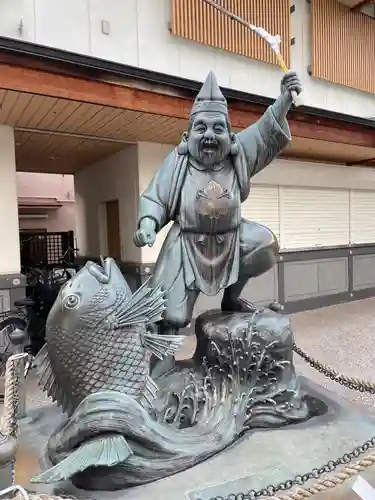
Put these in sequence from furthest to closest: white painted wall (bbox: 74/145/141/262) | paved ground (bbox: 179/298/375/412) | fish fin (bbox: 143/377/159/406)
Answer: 1. white painted wall (bbox: 74/145/141/262)
2. paved ground (bbox: 179/298/375/412)
3. fish fin (bbox: 143/377/159/406)

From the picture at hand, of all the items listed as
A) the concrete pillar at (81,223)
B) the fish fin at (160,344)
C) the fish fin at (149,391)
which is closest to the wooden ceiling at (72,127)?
the concrete pillar at (81,223)

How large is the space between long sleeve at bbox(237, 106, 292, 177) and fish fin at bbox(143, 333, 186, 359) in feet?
3.51

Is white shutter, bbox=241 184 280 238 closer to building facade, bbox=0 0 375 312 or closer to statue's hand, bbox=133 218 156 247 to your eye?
building facade, bbox=0 0 375 312

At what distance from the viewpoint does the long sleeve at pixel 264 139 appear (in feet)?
7.75

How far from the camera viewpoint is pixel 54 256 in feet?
31.8

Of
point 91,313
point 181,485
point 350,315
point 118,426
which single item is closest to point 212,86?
point 91,313

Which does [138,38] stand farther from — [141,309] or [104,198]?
[141,309]

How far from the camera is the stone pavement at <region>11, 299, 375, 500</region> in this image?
6.00 feet

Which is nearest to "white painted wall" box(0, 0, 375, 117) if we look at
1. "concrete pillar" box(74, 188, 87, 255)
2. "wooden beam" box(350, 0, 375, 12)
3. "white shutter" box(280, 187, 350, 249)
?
"wooden beam" box(350, 0, 375, 12)

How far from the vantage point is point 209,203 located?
228 cm

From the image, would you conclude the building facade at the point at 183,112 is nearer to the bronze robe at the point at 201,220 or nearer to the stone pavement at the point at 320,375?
the stone pavement at the point at 320,375

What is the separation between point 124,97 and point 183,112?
27.5 inches

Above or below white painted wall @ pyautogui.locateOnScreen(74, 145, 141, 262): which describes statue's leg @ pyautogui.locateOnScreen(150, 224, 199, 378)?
below

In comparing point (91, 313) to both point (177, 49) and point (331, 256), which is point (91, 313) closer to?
point (177, 49)
